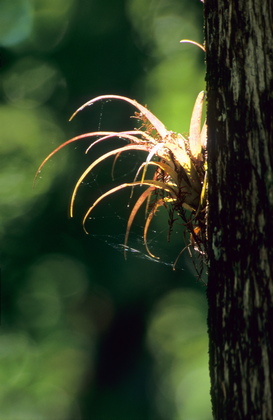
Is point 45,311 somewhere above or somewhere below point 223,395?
above

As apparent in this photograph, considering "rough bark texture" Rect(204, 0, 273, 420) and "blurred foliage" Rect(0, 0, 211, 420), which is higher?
"blurred foliage" Rect(0, 0, 211, 420)

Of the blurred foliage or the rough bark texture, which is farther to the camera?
the blurred foliage

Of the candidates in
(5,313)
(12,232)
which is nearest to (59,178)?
(12,232)

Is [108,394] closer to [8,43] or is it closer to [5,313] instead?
[5,313]

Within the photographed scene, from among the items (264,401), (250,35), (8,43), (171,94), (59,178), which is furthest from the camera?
(8,43)
